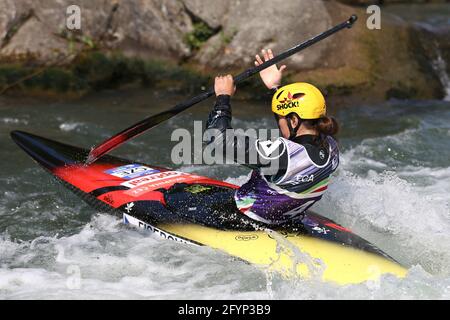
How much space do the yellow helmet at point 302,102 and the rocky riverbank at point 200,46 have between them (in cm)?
511

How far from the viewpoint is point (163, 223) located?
5371 mm

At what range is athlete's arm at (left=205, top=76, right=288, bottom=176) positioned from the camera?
179 inches

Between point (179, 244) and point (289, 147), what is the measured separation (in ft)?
4.07

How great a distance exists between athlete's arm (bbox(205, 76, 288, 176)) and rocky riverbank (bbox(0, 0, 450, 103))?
506 centimetres

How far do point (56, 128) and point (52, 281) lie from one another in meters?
3.85

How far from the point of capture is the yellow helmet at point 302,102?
15.0 feet

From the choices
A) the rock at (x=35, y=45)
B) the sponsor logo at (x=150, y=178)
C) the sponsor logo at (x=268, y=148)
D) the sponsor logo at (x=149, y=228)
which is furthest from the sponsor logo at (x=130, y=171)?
the rock at (x=35, y=45)

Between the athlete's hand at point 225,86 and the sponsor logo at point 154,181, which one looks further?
the sponsor logo at point 154,181

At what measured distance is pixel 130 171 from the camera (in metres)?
6.21

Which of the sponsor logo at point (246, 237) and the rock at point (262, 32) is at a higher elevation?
the rock at point (262, 32)

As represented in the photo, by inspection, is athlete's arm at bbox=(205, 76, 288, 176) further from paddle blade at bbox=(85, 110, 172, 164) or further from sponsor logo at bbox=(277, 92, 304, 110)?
paddle blade at bbox=(85, 110, 172, 164)

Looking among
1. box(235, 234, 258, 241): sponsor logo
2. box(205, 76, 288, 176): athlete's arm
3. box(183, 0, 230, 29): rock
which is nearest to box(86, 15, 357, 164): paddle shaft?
box(205, 76, 288, 176): athlete's arm

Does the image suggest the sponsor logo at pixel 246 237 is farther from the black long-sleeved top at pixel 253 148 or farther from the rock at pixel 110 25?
the rock at pixel 110 25
